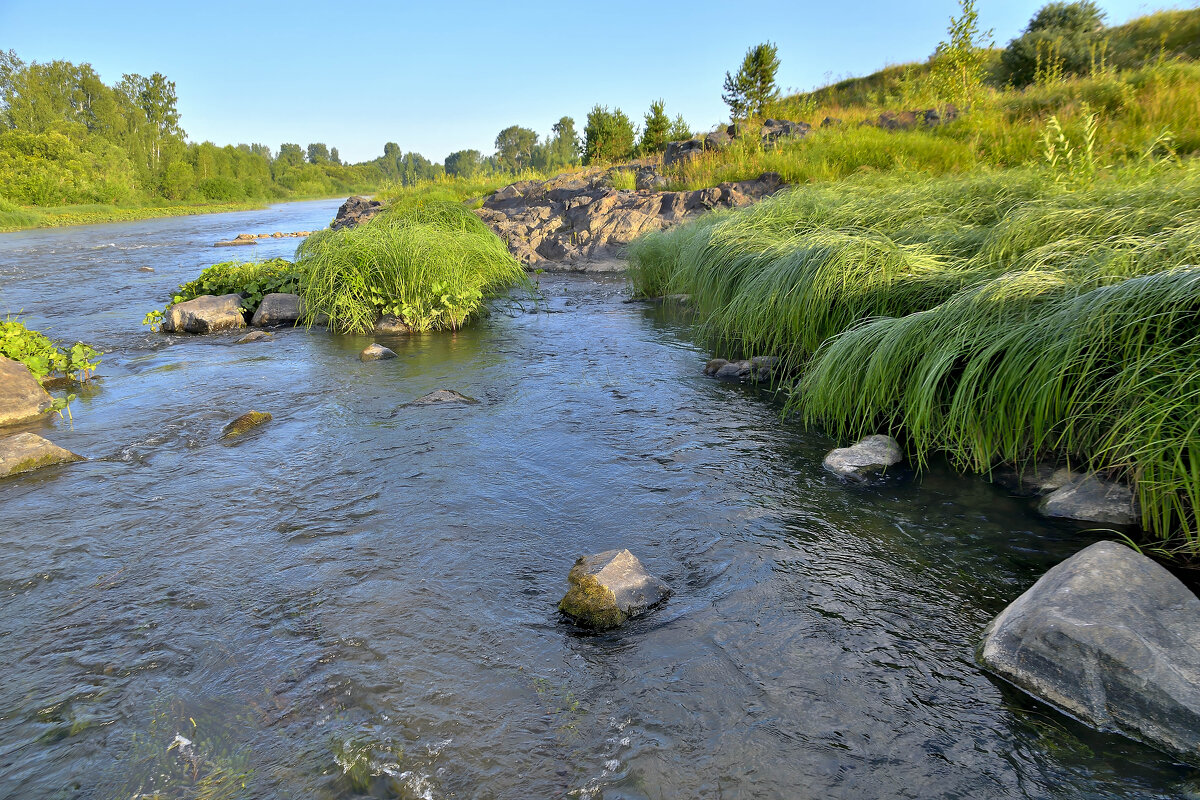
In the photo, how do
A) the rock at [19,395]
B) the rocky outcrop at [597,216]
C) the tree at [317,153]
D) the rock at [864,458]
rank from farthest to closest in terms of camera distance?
1. the tree at [317,153]
2. the rocky outcrop at [597,216]
3. the rock at [19,395]
4. the rock at [864,458]

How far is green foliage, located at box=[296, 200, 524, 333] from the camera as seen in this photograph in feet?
28.5

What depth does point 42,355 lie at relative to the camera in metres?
6.54

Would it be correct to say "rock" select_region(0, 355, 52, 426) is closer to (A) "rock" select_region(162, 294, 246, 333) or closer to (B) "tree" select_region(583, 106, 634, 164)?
(A) "rock" select_region(162, 294, 246, 333)

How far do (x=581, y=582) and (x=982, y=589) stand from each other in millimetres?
1732

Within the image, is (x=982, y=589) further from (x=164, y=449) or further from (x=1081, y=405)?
(x=164, y=449)

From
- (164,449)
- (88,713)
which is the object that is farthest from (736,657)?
(164,449)

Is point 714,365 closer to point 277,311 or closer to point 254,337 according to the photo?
point 254,337

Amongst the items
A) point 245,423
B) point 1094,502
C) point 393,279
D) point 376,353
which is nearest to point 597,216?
point 393,279

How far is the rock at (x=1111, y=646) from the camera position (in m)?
2.04

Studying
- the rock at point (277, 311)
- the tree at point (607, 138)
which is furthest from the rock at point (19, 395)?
the tree at point (607, 138)

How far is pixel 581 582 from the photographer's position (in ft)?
9.45

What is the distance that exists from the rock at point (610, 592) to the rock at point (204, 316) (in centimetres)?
828

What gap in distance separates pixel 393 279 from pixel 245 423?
392cm

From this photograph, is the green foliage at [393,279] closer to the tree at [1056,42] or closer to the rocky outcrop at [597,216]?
the rocky outcrop at [597,216]
